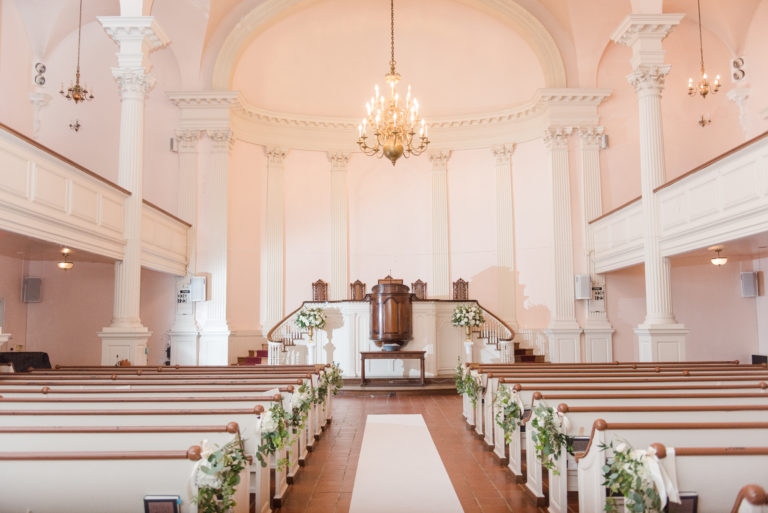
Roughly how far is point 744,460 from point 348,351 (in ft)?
41.1

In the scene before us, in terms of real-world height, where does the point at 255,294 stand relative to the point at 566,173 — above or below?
below

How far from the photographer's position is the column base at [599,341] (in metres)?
16.1

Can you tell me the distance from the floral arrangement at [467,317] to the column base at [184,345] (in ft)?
21.7

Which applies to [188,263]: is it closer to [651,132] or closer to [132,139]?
[132,139]

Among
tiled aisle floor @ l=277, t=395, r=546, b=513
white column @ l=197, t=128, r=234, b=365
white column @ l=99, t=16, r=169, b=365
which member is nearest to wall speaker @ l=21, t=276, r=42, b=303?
white column @ l=197, t=128, r=234, b=365

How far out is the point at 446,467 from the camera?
7.27 meters

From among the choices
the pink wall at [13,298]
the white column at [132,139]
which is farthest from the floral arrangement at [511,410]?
the pink wall at [13,298]

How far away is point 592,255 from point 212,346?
10223mm

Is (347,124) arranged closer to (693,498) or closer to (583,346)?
(583,346)

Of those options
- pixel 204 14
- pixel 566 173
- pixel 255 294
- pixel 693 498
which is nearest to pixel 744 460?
pixel 693 498

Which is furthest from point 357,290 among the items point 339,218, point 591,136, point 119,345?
point 119,345

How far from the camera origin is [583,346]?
634 inches

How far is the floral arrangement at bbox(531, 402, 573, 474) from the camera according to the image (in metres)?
5.25

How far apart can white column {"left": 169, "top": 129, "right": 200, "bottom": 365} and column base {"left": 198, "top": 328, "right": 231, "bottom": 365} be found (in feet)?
0.49
